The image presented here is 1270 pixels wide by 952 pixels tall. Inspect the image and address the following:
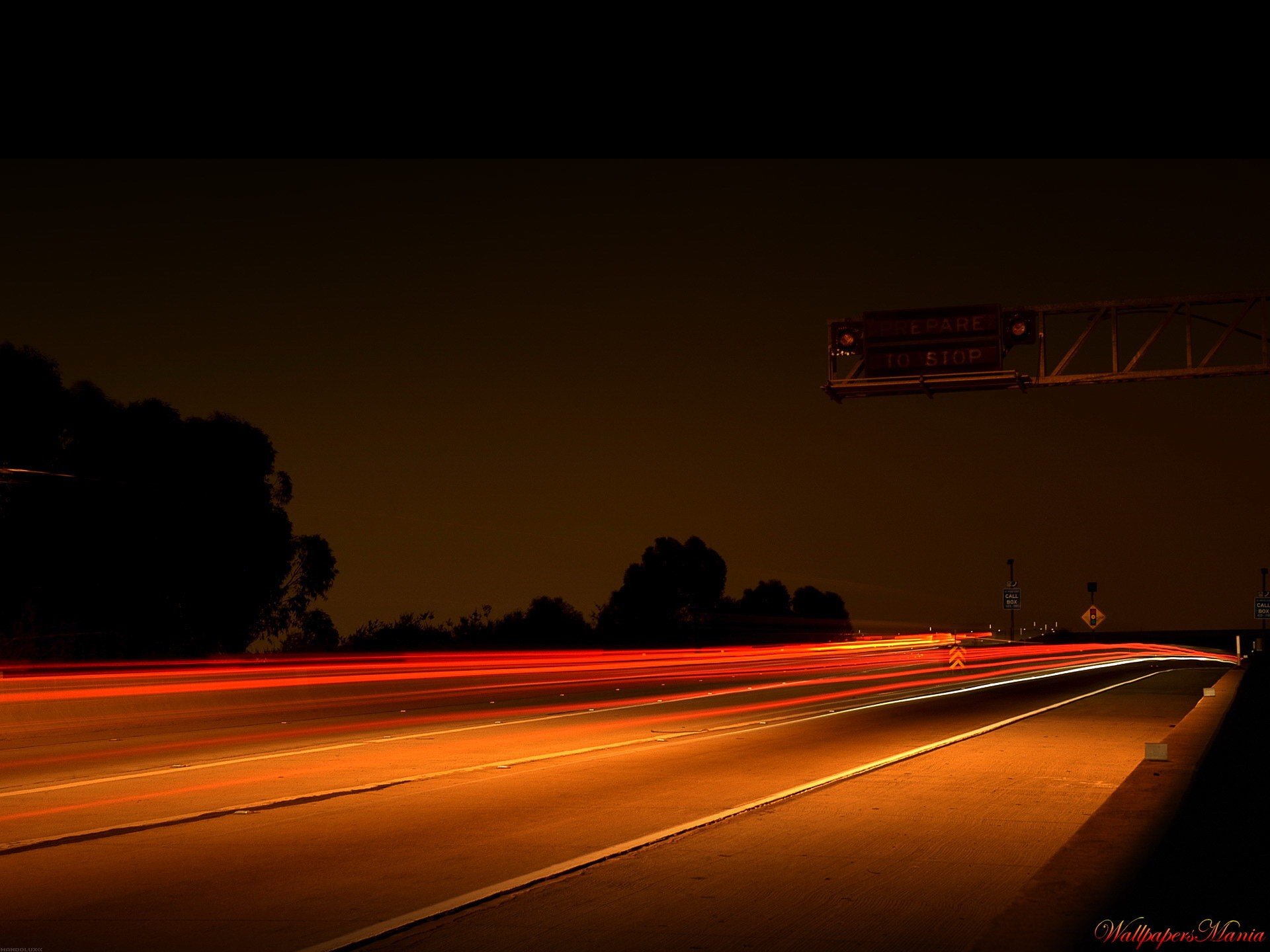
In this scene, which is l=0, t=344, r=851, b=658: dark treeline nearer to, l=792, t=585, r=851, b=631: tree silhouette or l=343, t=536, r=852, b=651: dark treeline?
l=343, t=536, r=852, b=651: dark treeline

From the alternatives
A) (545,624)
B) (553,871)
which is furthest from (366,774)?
(545,624)

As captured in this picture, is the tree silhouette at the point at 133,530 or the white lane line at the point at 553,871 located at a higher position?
the tree silhouette at the point at 133,530

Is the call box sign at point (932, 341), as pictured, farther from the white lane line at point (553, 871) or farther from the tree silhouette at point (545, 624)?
the tree silhouette at point (545, 624)

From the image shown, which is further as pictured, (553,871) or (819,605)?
(819,605)

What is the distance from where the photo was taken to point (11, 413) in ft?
141

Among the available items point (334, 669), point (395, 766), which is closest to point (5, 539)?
point (334, 669)

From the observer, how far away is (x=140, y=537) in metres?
46.5

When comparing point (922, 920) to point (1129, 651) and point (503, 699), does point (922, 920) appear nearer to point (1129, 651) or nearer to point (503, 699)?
point (503, 699)

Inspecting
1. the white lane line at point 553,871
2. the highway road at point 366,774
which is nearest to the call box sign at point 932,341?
the highway road at point 366,774

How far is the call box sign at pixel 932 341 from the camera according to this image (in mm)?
21516

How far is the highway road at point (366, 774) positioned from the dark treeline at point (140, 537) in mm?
13896

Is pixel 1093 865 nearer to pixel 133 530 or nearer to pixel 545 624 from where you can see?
pixel 133 530

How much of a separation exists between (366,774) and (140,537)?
3582cm

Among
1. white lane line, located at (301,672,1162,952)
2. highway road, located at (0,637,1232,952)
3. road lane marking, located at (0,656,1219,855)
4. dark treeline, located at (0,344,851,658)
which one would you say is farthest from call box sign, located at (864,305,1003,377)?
dark treeline, located at (0,344,851,658)
